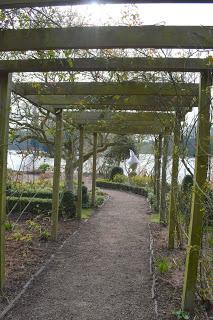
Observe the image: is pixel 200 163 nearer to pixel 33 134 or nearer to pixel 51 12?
pixel 51 12

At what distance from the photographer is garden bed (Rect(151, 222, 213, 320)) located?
16.0 ft

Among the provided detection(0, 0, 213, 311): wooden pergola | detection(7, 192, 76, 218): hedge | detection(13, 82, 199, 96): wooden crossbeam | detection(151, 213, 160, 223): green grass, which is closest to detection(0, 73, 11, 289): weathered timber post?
detection(0, 0, 213, 311): wooden pergola

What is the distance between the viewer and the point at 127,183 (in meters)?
22.1

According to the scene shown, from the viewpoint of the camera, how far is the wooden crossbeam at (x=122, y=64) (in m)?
4.37

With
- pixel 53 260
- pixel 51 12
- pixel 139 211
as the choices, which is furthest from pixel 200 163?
pixel 139 211

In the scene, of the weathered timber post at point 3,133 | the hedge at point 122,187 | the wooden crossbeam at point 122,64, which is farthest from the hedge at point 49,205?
the hedge at point 122,187

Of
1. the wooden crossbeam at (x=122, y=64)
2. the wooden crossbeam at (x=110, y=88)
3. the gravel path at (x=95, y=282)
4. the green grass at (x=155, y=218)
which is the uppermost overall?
the wooden crossbeam at (x=110, y=88)

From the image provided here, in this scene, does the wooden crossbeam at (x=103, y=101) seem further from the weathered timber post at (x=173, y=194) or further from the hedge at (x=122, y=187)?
the hedge at (x=122, y=187)

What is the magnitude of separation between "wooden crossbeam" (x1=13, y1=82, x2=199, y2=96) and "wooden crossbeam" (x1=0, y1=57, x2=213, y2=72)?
45.7 inches

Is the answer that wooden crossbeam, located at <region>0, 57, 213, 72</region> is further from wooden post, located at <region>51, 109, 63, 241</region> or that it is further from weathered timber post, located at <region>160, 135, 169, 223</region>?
weathered timber post, located at <region>160, 135, 169, 223</region>

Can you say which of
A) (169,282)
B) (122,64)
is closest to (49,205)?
(169,282)

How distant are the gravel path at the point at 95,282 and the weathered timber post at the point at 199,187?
0.59m

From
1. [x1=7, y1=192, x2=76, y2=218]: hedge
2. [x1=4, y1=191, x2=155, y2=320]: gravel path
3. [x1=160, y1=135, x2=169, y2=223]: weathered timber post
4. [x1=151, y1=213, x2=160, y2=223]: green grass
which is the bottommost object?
[x1=4, y1=191, x2=155, y2=320]: gravel path

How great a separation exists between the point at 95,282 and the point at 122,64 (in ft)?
10.8
